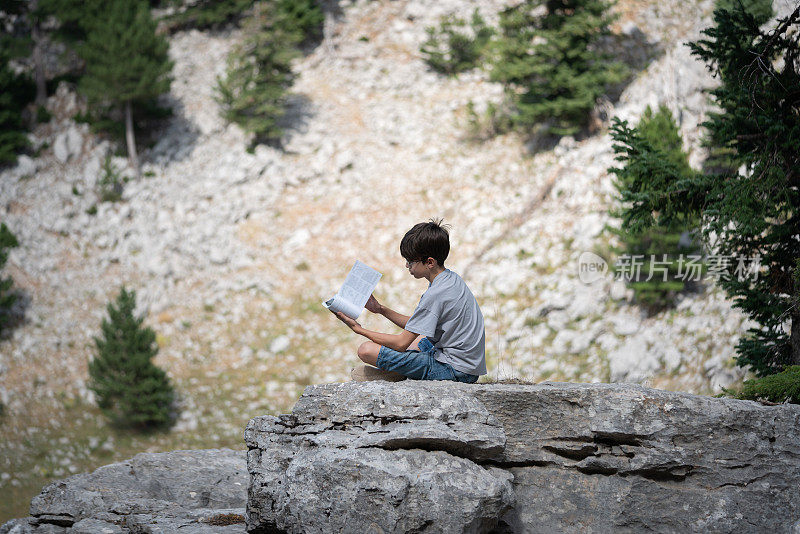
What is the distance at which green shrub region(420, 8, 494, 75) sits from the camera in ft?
74.6

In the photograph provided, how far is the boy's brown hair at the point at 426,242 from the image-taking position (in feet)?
16.4

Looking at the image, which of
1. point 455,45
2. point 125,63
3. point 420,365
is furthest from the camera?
point 455,45

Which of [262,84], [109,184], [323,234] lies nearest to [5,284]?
[109,184]

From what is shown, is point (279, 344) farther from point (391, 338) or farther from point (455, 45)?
point (455, 45)

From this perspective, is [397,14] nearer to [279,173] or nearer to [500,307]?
[279,173]

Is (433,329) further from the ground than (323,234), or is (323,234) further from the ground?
(433,329)

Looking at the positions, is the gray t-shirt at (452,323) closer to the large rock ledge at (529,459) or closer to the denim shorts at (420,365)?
the denim shorts at (420,365)

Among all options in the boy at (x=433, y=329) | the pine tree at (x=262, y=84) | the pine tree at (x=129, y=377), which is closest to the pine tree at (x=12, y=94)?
the pine tree at (x=262, y=84)

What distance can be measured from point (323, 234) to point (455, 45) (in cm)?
951

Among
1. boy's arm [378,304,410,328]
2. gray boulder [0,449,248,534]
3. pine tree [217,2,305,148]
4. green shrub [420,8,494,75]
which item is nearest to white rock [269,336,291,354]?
pine tree [217,2,305,148]

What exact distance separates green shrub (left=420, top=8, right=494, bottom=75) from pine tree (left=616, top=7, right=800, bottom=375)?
627 inches

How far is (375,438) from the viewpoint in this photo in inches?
182

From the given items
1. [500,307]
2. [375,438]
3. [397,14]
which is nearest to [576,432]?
[375,438]

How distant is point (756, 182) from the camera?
7000 mm
